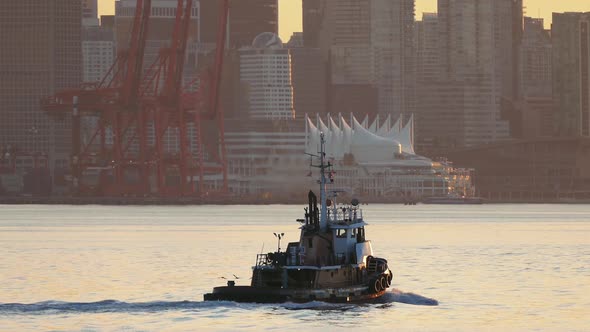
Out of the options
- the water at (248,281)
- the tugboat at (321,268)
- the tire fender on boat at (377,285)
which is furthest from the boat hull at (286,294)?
the tire fender on boat at (377,285)

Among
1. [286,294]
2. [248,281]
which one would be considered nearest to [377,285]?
[286,294]

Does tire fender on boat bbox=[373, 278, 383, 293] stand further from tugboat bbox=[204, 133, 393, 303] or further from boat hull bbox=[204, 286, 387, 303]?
boat hull bbox=[204, 286, 387, 303]

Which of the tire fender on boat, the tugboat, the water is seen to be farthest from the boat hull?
the tire fender on boat

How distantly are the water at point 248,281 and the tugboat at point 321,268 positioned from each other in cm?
54

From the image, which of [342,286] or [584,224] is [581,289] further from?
[584,224]

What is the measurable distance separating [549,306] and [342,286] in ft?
33.8

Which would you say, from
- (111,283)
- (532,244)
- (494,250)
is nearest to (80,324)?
(111,283)

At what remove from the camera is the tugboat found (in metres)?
76.2

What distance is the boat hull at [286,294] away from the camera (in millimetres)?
76062

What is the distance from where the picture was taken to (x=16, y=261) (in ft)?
362

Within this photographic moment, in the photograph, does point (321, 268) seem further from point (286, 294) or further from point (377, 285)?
point (377, 285)

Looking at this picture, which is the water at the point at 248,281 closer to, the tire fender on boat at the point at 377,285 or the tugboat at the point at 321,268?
the tugboat at the point at 321,268

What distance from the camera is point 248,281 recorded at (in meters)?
90.6

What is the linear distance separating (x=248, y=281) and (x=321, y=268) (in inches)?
590
